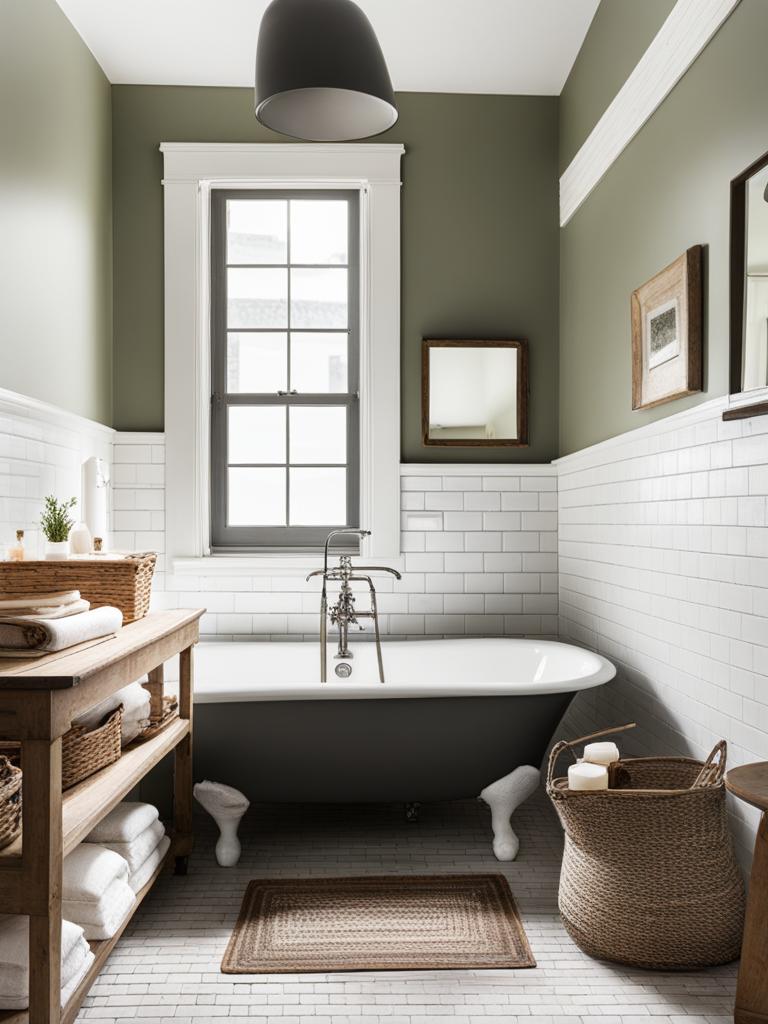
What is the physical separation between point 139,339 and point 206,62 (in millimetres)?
1282

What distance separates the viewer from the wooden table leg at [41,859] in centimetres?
170

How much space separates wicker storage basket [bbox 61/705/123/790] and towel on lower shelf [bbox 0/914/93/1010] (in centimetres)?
31

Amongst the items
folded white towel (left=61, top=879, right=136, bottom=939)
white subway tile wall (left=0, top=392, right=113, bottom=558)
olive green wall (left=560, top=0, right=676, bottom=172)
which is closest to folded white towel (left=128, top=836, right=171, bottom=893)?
folded white towel (left=61, top=879, right=136, bottom=939)

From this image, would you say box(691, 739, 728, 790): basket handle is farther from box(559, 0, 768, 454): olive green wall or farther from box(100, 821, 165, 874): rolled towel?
box(100, 821, 165, 874): rolled towel

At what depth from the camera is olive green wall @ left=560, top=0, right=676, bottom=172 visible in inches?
117

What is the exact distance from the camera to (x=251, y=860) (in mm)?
3002

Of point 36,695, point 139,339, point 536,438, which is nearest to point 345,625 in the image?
point 536,438

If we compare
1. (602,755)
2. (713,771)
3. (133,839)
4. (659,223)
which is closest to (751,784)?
(713,771)

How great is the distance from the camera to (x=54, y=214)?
330cm

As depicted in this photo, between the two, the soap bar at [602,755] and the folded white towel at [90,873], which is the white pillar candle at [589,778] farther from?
the folded white towel at [90,873]

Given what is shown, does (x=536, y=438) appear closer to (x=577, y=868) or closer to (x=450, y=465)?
(x=450, y=465)

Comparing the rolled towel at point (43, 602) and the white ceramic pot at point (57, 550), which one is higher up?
the white ceramic pot at point (57, 550)

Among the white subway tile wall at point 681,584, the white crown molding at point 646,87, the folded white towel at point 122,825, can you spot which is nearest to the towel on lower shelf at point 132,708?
the folded white towel at point 122,825

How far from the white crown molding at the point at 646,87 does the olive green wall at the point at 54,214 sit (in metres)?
2.15
